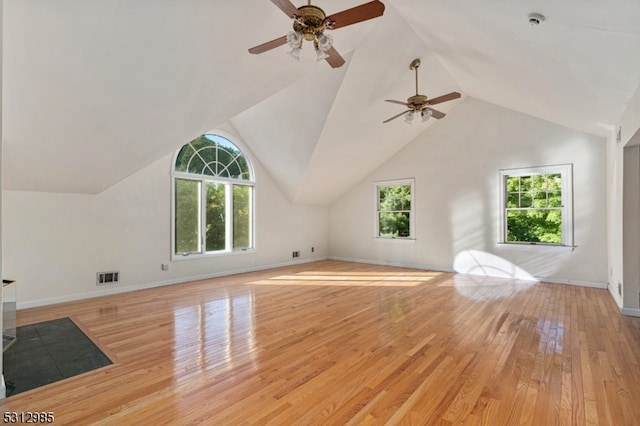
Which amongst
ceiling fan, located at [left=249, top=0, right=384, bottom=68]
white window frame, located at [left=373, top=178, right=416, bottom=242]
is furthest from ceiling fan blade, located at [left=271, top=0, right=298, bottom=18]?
white window frame, located at [left=373, top=178, right=416, bottom=242]

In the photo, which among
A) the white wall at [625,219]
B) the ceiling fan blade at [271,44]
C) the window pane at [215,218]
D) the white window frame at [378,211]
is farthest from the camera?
the white window frame at [378,211]

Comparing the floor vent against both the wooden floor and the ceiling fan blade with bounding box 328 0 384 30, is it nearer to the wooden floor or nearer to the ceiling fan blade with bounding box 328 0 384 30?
the wooden floor

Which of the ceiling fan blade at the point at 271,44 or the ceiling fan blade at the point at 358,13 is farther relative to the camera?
the ceiling fan blade at the point at 271,44

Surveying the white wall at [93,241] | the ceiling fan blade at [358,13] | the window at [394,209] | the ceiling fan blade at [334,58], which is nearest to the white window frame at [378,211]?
the window at [394,209]

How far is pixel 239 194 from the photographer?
679 cm

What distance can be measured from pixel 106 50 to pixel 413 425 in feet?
11.5

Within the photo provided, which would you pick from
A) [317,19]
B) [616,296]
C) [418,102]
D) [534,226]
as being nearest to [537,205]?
[534,226]

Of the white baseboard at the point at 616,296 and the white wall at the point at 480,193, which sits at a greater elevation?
the white wall at the point at 480,193

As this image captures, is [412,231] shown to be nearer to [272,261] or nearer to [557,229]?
[557,229]

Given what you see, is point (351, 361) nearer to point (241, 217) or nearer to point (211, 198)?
point (211, 198)

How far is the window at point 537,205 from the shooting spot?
18.0 feet

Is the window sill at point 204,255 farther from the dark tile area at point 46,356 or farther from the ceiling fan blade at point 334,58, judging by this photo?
the ceiling fan blade at point 334,58

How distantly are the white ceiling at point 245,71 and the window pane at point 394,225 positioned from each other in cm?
271

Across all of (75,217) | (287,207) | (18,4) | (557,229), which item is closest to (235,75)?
(18,4)
